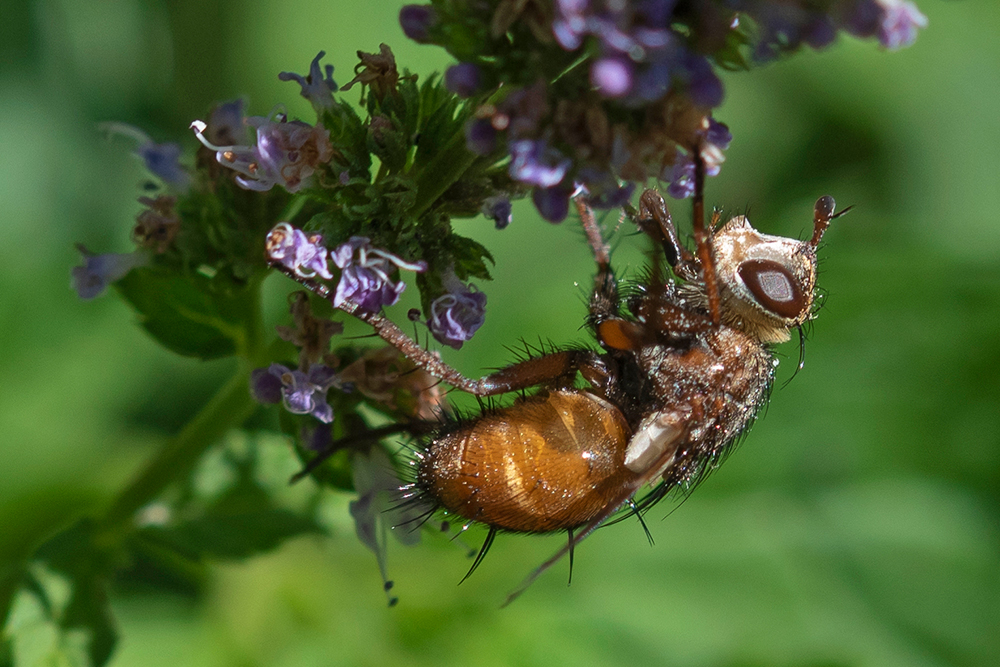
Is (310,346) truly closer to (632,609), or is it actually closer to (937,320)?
(632,609)

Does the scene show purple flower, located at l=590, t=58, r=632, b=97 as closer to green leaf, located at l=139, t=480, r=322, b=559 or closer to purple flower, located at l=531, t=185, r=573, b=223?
purple flower, located at l=531, t=185, r=573, b=223

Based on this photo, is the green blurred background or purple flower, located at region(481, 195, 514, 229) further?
the green blurred background

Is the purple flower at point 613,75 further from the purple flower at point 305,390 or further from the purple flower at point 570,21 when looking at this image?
the purple flower at point 305,390

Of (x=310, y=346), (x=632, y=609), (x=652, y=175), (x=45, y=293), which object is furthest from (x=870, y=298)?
(x=45, y=293)

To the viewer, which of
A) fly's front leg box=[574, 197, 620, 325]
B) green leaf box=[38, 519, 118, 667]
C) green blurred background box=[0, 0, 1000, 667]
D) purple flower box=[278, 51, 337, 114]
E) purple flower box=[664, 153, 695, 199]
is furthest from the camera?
green blurred background box=[0, 0, 1000, 667]

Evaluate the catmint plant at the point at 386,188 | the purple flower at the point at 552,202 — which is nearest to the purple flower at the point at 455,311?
the catmint plant at the point at 386,188

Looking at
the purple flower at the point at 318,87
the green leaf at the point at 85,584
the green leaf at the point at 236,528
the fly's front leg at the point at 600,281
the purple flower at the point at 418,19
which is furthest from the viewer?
the green leaf at the point at 236,528

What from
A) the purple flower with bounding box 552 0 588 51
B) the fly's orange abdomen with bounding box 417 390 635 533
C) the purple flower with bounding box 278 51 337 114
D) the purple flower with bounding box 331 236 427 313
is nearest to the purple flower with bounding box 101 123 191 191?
the purple flower with bounding box 278 51 337 114
